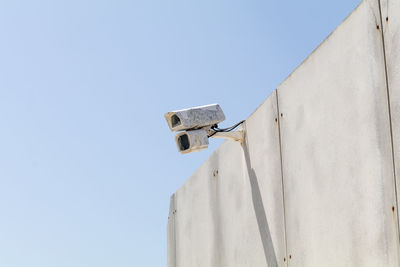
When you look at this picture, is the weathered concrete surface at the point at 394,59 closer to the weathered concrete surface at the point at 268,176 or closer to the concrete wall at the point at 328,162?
the concrete wall at the point at 328,162

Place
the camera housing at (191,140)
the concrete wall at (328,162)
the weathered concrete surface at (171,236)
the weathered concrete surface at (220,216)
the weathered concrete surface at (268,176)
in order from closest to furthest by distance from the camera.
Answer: the concrete wall at (328,162) → the weathered concrete surface at (268,176) → the camera housing at (191,140) → the weathered concrete surface at (220,216) → the weathered concrete surface at (171,236)

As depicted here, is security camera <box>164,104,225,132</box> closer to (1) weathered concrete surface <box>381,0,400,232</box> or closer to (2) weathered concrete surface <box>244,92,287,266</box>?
(2) weathered concrete surface <box>244,92,287,266</box>

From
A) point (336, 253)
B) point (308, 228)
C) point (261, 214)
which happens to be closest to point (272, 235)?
point (261, 214)

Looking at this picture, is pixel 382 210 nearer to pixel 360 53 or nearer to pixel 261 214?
pixel 360 53

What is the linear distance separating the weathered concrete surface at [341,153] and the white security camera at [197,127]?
2.50ft

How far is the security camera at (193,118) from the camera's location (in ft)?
16.5

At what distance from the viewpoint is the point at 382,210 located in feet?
10.8

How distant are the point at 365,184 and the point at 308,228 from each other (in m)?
0.72

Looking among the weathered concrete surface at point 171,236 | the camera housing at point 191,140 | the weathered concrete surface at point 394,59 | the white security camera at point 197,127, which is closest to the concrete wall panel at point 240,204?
the white security camera at point 197,127

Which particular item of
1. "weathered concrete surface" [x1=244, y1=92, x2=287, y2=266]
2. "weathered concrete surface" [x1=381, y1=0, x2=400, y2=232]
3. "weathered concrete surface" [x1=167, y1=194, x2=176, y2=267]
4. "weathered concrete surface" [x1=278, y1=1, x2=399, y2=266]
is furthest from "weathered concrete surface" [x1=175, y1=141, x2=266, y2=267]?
"weathered concrete surface" [x1=381, y1=0, x2=400, y2=232]

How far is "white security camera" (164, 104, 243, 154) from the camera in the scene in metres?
5.00

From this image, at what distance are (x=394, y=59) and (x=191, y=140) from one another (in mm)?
2045

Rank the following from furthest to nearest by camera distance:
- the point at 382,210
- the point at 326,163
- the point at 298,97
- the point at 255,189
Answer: the point at 255,189
the point at 298,97
the point at 326,163
the point at 382,210

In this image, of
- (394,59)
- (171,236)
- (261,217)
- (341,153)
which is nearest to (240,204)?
→ (261,217)
